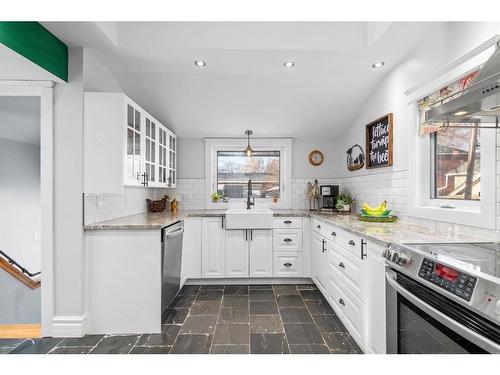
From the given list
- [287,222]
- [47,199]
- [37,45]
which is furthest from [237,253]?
[37,45]

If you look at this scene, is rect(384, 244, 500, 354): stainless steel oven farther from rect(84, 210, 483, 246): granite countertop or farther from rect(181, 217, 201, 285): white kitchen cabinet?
rect(181, 217, 201, 285): white kitchen cabinet

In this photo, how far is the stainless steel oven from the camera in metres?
0.81

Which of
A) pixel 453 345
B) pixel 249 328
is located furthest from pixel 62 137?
pixel 453 345

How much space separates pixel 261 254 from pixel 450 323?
2.38 meters

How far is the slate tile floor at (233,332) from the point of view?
191 cm

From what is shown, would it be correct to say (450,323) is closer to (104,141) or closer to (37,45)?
(104,141)

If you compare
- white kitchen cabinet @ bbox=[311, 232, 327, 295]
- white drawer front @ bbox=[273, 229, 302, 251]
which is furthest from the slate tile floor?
white drawer front @ bbox=[273, 229, 302, 251]

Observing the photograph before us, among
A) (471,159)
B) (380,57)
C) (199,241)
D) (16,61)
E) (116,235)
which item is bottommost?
(199,241)

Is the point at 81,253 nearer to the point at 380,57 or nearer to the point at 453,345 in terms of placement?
the point at 453,345

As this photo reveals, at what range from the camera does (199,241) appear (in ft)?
10.5

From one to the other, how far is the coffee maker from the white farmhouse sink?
929 millimetres

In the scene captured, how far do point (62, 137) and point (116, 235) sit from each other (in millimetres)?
890

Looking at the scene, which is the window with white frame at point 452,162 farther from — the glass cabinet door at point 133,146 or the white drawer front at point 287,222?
the glass cabinet door at point 133,146

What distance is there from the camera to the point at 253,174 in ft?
13.3
